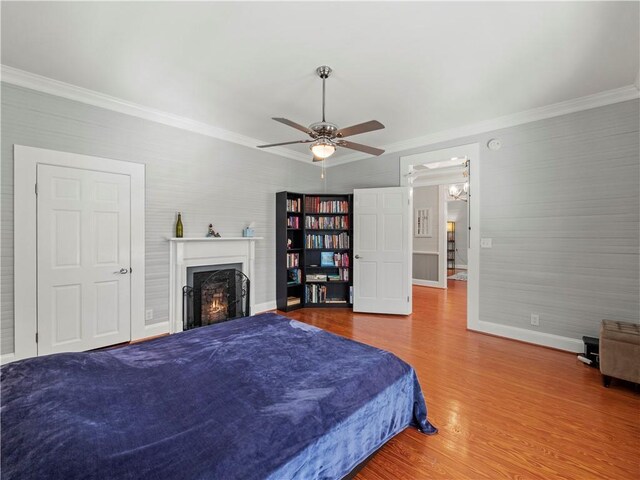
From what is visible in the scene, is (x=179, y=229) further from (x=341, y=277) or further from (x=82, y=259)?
(x=341, y=277)

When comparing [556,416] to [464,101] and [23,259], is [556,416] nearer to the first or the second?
[464,101]

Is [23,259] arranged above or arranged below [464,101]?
below

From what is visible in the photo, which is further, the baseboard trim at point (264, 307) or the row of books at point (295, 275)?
the row of books at point (295, 275)

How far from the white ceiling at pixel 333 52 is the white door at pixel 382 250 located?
5.18ft

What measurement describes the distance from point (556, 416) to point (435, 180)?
17.8ft

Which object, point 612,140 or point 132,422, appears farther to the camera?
point 612,140

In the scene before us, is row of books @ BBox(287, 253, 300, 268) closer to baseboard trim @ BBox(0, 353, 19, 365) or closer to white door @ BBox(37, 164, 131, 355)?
white door @ BBox(37, 164, 131, 355)

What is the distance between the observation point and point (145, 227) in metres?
3.48

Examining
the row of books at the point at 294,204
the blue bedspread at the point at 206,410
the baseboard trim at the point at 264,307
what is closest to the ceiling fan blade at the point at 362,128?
the blue bedspread at the point at 206,410

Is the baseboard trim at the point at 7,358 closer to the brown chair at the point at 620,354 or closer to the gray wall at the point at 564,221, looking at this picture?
the gray wall at the point at 564,221

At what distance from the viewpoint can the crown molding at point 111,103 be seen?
2.70 m

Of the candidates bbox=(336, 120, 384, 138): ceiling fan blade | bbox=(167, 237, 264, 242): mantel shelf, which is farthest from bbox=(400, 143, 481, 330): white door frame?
bbox=(167, 237, 264, 242): mantel shelf

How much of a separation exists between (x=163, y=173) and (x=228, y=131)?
1142 millimetres

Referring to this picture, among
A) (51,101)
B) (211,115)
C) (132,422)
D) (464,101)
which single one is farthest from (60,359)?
(464,101)
